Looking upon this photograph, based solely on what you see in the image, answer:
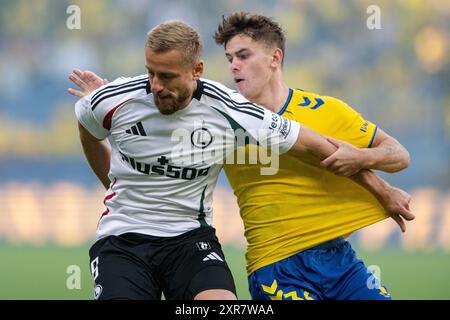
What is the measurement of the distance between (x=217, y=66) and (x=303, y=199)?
14.2m

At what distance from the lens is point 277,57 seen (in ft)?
18.8

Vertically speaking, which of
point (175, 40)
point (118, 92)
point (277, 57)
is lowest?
point (118, 92)

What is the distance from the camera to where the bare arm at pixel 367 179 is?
4.74 meters

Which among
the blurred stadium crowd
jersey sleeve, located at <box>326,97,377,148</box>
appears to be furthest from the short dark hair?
the blurred stadium crowd

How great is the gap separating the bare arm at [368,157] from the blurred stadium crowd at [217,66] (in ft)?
41.2

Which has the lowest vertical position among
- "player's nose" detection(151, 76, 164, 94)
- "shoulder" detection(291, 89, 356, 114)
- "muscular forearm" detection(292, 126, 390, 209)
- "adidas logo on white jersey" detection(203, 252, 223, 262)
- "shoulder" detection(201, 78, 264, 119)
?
"adidas logo on white jersey" detection(203, 252, 223, 262)

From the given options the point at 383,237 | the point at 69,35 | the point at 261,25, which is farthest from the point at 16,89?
the point at 261,25

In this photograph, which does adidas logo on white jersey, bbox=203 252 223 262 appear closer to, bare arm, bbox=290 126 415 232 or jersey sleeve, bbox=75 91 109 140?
bare arm, bbox=290 126 415 232

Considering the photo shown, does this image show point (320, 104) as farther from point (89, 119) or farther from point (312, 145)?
point (89, 119)

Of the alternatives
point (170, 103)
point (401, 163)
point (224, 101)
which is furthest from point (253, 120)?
point (401, 163)

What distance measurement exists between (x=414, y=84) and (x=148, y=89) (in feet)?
52.4

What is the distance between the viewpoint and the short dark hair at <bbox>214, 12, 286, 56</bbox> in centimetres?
553

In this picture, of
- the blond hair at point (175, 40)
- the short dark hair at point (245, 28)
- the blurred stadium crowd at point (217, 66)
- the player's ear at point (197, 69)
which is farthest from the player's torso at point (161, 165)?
the blurred stadium crowd at point (217, 66)
